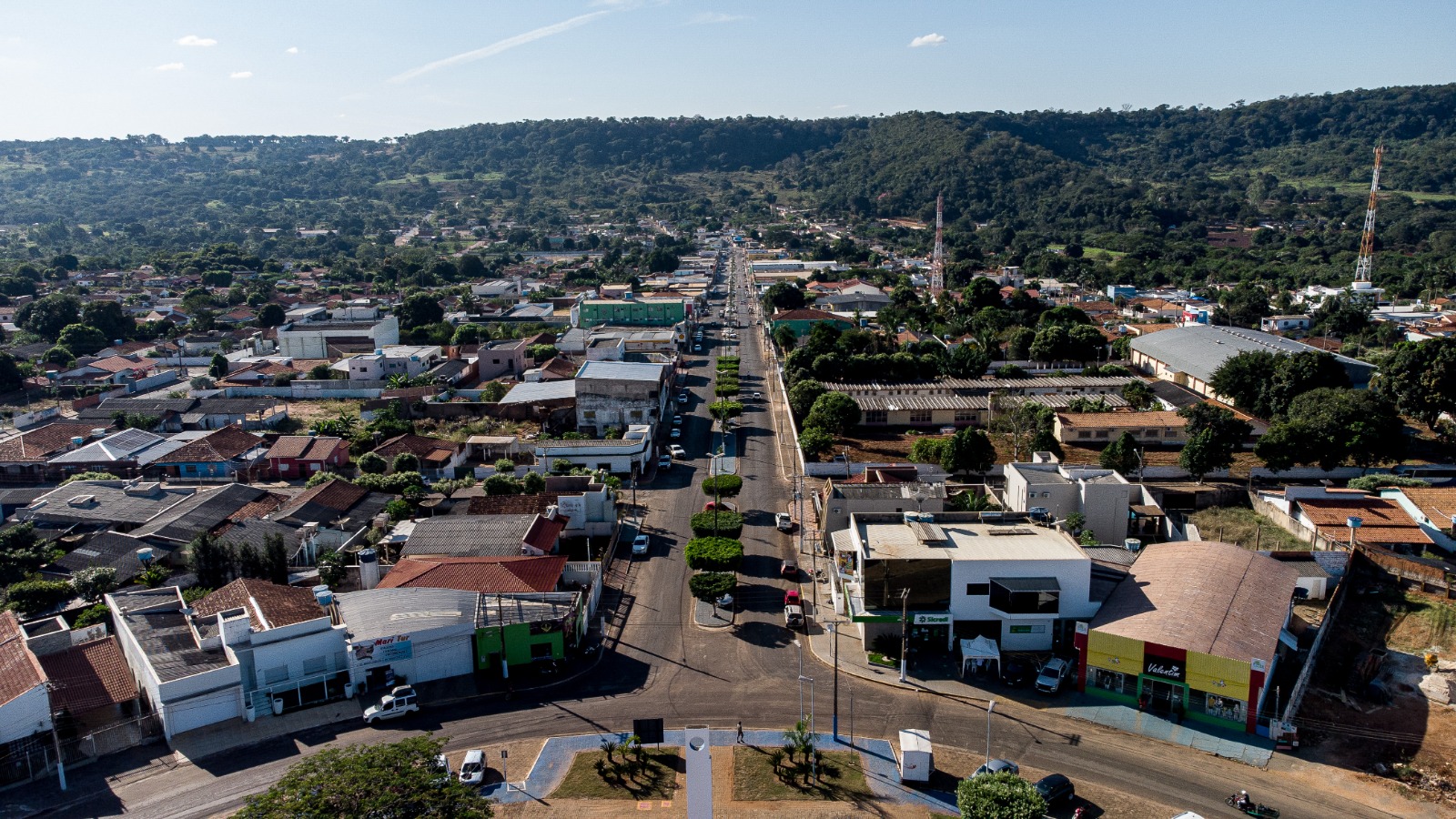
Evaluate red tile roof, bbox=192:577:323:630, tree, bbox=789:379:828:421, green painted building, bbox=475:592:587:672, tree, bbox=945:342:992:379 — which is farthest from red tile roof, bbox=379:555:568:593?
tree, bbox=945:342:992:379

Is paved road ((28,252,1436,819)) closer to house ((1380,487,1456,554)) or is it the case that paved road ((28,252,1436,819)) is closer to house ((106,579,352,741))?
house ((106,579,352,741))

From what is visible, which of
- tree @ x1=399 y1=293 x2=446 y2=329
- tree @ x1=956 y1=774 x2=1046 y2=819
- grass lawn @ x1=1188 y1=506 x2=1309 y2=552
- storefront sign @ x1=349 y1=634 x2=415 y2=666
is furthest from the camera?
tree @ x1=399 y1=293 x2=446 y2=329

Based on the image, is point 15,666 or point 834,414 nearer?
point 15,666

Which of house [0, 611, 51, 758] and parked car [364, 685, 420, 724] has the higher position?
house [0, 611, 51, 758]

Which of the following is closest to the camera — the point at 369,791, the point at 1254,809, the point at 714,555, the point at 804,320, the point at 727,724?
the point at 369,791

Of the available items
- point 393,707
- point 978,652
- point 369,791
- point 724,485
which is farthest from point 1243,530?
point 369,791

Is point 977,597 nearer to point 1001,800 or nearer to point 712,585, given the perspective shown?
point 712,585

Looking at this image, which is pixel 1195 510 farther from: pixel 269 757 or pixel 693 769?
pixel 269 757
